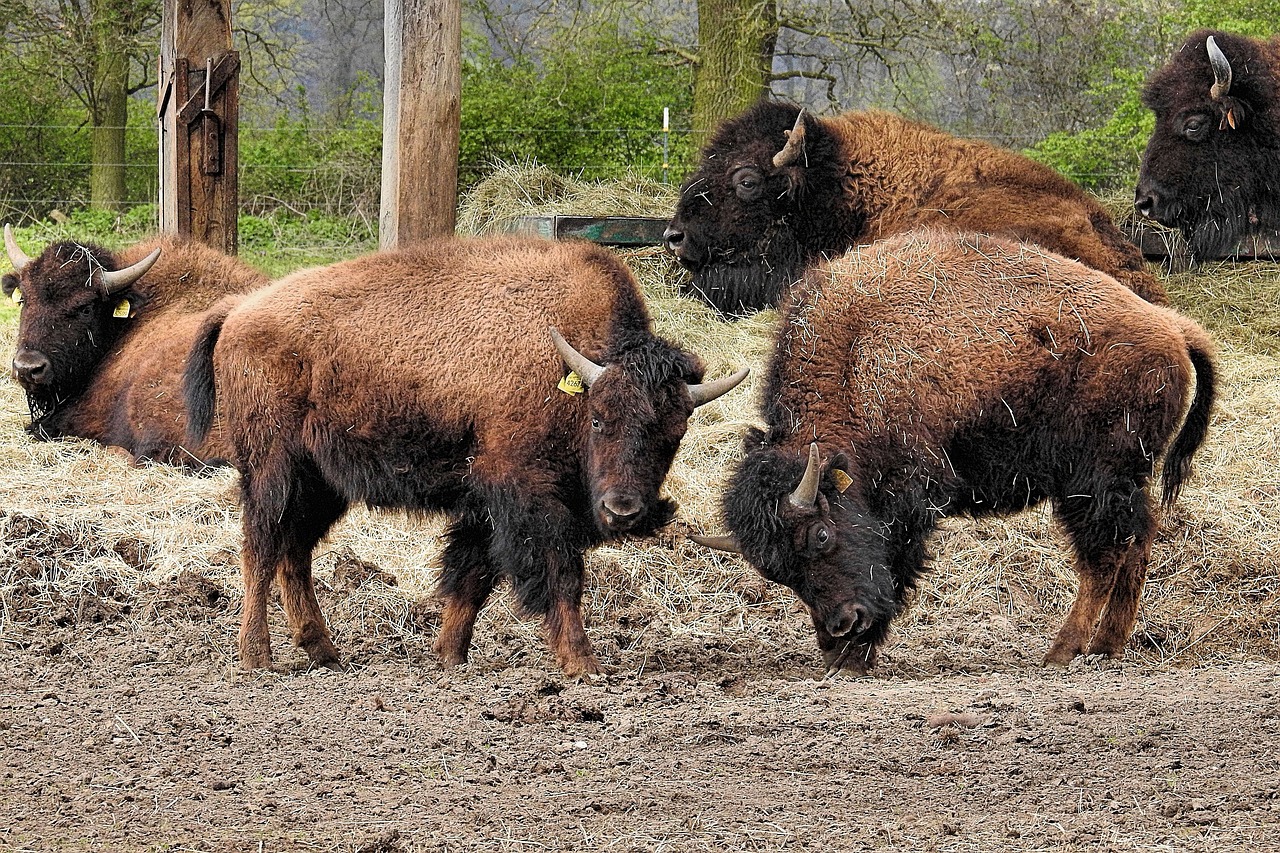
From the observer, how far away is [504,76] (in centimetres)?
1806

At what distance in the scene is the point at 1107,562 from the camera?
20.4 ft

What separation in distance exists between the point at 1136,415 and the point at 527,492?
259 centimetres

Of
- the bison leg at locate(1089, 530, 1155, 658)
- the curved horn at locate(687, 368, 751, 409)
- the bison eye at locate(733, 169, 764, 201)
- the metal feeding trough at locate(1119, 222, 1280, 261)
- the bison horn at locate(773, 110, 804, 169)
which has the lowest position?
the bison leg at locate(1089, 530, 1155, 658)

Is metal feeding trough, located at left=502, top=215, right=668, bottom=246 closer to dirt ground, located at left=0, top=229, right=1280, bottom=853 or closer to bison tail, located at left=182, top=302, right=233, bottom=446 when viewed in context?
dirt ground, located at left=0, top=229, right=1280, bottom=853

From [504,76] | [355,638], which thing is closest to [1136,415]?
[355,638]

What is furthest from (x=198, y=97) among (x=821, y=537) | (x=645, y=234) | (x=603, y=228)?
(x=821, y=537)

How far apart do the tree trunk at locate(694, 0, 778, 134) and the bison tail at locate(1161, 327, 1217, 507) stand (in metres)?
7.78

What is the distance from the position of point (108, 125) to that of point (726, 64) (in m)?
10.0

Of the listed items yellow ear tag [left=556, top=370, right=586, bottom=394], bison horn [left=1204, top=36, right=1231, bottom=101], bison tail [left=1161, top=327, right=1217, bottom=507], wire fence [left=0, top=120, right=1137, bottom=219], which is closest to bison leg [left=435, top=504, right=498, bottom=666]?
yellow ear tag [left=556, top=370, right=586, bottom=394]

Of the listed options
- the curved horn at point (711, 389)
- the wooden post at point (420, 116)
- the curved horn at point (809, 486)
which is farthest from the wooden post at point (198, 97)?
the curved horn at point (809, 486)

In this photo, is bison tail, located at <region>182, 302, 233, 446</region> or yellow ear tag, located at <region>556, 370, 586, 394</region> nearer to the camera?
yellow ear tag, located at <region>556, 370, 586, 394</region>

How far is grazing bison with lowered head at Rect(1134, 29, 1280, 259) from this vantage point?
8.82m

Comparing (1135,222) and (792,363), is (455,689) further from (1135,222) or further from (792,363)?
(1135,222)

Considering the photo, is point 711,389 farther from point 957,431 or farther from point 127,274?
point 127,274
